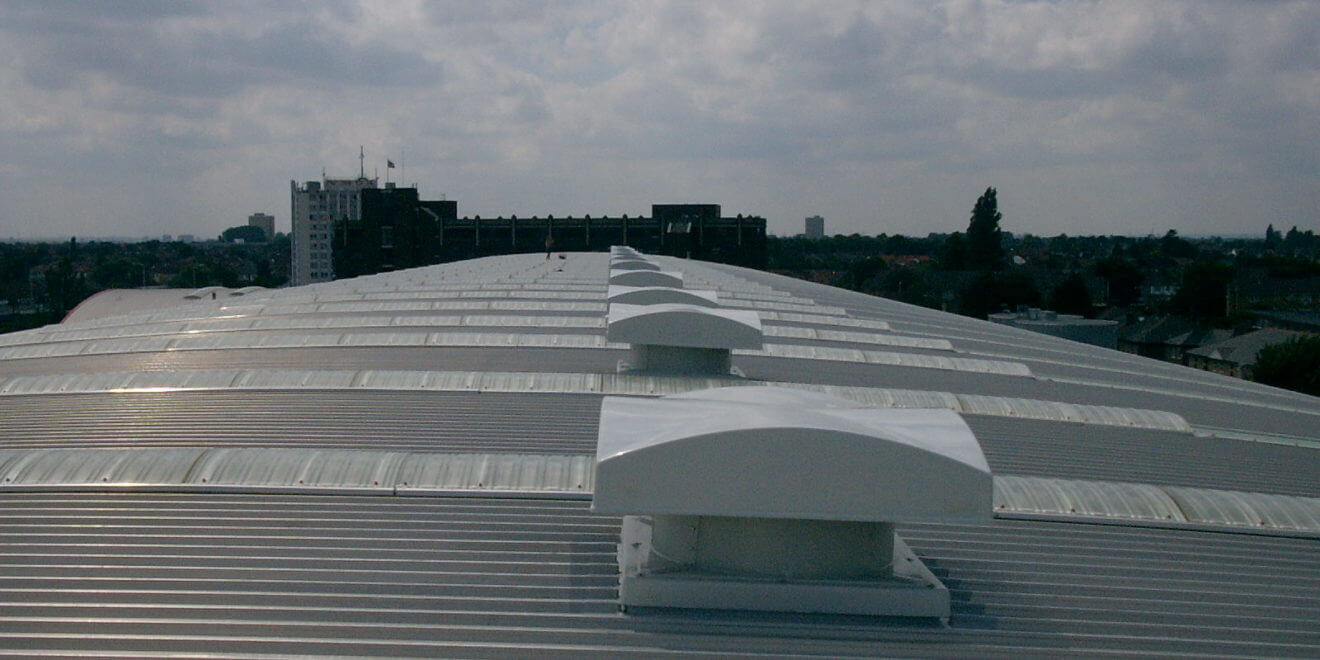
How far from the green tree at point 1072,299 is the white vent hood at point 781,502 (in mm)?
83237

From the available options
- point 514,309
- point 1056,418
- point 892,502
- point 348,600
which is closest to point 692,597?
point 892,502

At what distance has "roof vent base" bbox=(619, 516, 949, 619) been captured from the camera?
6820 millimetres

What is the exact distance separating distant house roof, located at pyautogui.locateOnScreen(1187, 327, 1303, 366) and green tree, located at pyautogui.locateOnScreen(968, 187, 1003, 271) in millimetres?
55953

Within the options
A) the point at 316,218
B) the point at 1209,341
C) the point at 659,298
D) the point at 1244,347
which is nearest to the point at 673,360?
the point at 659,298

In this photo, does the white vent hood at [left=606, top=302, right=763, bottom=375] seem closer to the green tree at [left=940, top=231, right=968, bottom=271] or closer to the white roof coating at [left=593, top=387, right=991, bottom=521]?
the white roof coating at [left=593, top=387, right=991, bottom=521]

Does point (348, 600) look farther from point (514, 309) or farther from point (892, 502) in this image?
point (514, 309)

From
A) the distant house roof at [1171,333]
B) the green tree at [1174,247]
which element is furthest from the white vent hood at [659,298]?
the green tree at [1174,247]

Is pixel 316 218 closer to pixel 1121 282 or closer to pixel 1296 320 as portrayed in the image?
pixel 1121 282

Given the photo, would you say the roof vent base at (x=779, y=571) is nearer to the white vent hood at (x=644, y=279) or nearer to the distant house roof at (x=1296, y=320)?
the white vent hood at (x=644, y=279)

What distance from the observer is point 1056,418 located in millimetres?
13867

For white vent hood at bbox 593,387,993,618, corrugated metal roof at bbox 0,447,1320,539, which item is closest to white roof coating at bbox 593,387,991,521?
white vent hood at bbox 593,387,993,618

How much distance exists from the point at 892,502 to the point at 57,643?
4.77 meters

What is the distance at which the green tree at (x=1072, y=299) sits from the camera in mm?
85938

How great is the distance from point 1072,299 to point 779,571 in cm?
8542
